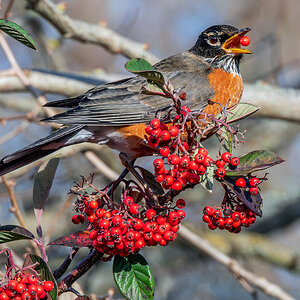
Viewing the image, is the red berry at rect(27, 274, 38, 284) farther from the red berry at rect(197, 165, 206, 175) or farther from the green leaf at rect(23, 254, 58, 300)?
the red berry at rect(197, 165, 206, 175)

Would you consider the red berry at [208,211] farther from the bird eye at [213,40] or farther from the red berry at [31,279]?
the bird eye at [213,40]

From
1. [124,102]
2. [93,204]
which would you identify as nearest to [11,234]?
[93,204]

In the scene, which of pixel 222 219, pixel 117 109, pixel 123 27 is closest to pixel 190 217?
pixel 123 27

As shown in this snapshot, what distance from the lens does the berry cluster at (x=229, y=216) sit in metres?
1.59

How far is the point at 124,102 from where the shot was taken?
255 cm

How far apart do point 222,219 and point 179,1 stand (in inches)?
268

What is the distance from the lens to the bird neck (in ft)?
9.36

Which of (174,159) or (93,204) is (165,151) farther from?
(93,204)

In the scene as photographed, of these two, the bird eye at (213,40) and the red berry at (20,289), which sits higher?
the red berry at (20,289)

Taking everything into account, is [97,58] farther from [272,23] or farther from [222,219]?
[222,219]

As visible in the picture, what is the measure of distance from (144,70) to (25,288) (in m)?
0.72

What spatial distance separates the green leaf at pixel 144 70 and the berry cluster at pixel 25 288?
0.66 meters

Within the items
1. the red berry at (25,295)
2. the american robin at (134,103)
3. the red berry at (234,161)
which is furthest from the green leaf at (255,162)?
the red berry at (25,295)

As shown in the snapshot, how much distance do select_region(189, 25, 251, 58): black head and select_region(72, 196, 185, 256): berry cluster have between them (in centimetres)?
154
